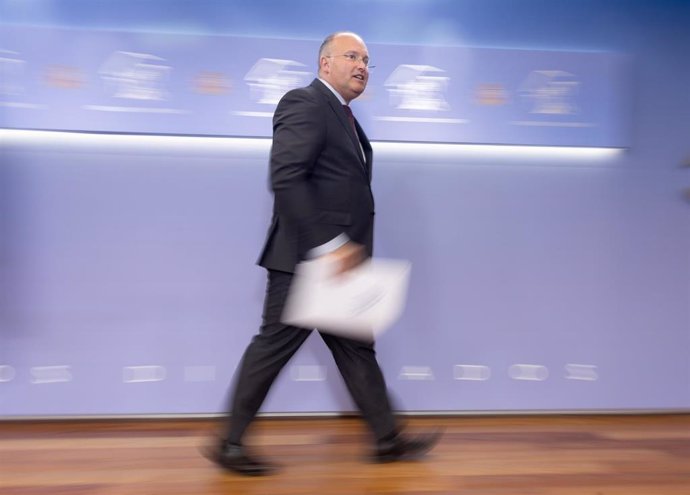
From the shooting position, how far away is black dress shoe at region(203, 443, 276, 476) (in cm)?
236

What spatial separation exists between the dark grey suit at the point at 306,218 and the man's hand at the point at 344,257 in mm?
80

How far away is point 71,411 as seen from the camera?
10.00 ft

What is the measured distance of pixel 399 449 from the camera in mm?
2498

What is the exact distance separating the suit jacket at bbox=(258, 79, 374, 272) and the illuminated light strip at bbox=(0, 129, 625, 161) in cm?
72

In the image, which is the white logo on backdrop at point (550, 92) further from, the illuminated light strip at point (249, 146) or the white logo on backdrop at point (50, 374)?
the white logo on backdrop at point (50, 374)

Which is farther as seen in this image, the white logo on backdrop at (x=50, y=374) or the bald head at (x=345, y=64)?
the white logo on backdrop at (x=50, y=374)

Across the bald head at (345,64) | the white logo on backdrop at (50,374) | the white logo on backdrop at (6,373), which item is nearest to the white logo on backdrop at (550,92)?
the bald head at (345,64)

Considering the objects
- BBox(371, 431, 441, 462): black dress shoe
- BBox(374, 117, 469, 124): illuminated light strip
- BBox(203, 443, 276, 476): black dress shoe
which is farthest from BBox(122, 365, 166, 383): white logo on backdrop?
BBox(374, 117, 469, 124): illuminated light strip

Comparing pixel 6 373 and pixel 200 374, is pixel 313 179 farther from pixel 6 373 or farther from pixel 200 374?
pixel 6 373

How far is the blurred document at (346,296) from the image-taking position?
2178 millimetres

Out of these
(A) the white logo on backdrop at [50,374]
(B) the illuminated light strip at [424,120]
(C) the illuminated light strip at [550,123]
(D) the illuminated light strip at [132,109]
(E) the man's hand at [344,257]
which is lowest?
(A) the white logo on backdrop at [50,374]

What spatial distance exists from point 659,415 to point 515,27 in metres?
1.86

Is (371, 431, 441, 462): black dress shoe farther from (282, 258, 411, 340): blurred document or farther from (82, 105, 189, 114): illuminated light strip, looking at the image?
(82, 105, 189, 114): illuminated light strip

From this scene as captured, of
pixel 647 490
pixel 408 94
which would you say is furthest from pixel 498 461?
pixel 408 94
